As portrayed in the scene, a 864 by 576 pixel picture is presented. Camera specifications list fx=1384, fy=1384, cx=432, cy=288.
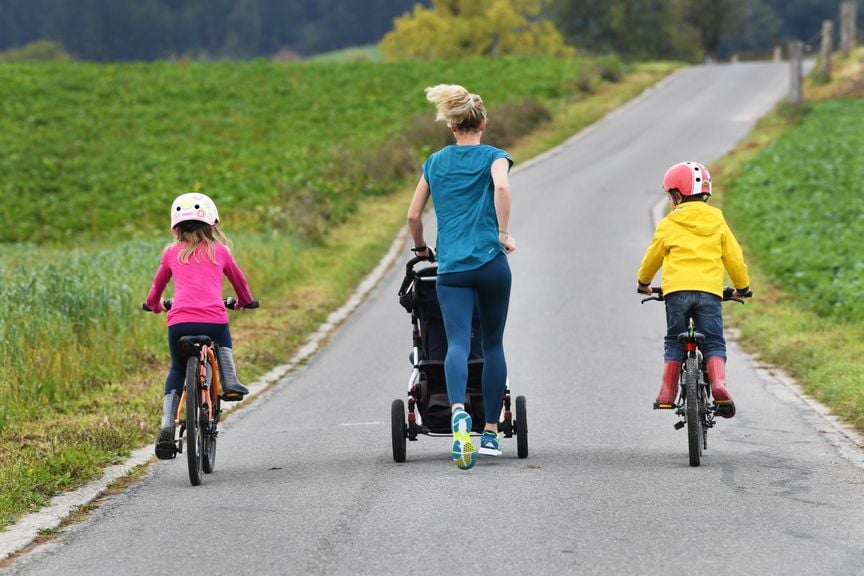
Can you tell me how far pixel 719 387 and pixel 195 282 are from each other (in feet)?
10.6

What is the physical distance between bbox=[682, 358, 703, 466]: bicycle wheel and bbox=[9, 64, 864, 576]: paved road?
0.12 m

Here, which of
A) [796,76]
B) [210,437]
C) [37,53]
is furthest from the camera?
[37,53]

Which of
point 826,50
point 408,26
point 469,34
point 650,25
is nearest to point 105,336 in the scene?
point 826,50

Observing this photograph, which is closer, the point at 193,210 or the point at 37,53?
the point at 193,210

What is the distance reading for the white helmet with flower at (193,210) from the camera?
27.0 ft

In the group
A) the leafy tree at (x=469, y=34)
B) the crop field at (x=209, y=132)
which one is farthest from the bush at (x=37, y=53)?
the crop field at (x=209, y=132)

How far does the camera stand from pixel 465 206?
7.95 m

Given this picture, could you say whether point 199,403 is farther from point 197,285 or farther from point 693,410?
point 693,410

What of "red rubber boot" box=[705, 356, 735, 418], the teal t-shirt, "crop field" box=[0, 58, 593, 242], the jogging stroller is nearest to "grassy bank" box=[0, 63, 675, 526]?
the jogging stroller

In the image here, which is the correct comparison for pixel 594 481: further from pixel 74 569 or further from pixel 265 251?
pixel 265 251

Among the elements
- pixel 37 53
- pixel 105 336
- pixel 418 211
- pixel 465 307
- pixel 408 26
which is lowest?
pixel 105 336

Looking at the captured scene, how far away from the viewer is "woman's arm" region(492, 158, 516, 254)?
779 centimetres

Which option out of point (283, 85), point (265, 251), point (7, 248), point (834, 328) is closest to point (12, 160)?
point (7, 248)

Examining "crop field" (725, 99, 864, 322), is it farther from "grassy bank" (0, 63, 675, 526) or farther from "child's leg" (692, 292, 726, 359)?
"child's leg" (692, 292, 726, 359)
